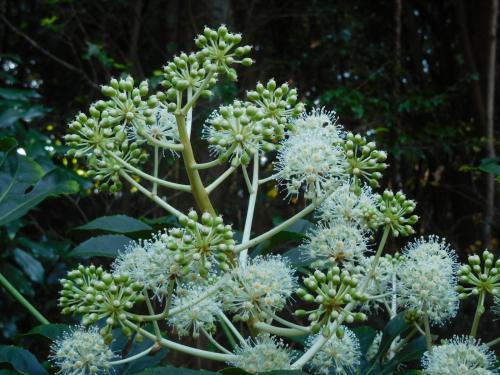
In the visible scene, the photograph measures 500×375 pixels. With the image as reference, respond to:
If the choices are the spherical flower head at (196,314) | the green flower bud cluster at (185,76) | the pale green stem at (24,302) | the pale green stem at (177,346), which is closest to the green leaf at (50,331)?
the pale green stem at (24,302)

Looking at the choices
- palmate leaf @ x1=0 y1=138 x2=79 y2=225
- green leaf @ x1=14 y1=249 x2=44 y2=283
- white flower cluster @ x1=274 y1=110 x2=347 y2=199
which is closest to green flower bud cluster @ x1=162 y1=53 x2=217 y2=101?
white flower cluster @ x1=274 y1=110 x2=347 y2=199

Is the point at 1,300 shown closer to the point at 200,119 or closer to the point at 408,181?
the point at 200,119

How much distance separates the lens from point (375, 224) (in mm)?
1544

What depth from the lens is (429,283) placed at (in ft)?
4.95

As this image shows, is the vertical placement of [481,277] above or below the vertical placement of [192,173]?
below

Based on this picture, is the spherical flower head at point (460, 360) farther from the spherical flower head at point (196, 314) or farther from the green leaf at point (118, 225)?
the green leaf at point (118, 225)

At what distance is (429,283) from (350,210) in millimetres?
244

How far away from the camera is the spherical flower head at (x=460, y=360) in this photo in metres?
1.37

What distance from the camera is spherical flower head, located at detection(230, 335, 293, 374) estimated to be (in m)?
1.40

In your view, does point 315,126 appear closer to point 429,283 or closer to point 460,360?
point 429,283

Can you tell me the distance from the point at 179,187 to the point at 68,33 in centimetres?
456

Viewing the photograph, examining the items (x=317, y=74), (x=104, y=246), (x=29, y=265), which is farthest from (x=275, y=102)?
(x=317, y=74)

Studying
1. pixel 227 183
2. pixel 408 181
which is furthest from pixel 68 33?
pixel 408 181

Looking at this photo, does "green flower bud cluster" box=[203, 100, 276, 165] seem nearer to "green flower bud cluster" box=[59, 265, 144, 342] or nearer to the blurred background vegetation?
"green flower bud cluster" box=[59, 265, 144, 342]
